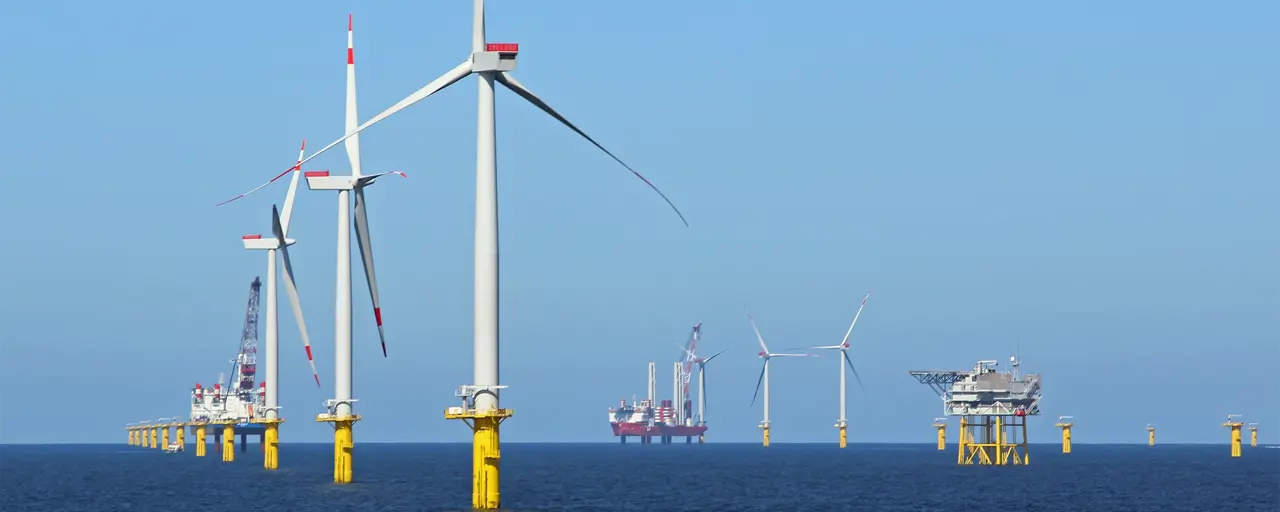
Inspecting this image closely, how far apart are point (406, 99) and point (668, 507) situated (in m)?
66.7

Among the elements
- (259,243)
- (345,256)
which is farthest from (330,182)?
(259,243)

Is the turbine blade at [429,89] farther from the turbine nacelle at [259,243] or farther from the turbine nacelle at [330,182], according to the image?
the turbine nacelle at [259,243]

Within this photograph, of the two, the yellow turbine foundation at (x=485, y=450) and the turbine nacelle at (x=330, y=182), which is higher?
the turbine nacelle at (x=330, y=182)

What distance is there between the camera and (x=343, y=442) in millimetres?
143625

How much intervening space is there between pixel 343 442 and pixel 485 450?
226 ft

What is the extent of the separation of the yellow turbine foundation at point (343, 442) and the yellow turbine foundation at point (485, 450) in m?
59.1

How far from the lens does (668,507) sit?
14250 centimetres

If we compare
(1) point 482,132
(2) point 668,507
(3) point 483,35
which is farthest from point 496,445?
(2) point 668,507

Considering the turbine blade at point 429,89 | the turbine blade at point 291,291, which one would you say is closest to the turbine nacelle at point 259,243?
the turbine blade at point 291,291

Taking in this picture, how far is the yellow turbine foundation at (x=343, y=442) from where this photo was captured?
13625 cm

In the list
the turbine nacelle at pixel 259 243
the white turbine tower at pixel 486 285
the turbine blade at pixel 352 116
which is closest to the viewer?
the white turbine tower at pixel 486 285

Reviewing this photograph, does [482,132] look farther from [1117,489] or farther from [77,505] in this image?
[1117,489]

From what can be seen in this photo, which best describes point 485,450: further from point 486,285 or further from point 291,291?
point 291,291

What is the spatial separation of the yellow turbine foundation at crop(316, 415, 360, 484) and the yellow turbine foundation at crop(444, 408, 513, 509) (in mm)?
59123
